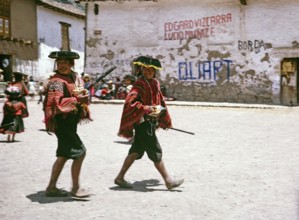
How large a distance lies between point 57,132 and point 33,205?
29.2 inches

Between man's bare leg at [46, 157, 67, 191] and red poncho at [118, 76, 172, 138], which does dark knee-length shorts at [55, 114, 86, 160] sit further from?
red poncho at [118, 76, 172, 138]

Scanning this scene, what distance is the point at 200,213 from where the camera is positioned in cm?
412

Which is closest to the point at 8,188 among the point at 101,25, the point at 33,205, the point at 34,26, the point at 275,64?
the point at 33,205

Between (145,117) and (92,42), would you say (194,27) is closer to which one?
(92,42)

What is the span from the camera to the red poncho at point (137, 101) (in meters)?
5.06

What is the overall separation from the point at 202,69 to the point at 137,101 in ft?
52.6

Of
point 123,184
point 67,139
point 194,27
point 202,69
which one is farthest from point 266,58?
point 67,139

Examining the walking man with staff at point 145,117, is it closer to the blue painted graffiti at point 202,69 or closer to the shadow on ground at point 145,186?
the shadow on ground at point 145,186

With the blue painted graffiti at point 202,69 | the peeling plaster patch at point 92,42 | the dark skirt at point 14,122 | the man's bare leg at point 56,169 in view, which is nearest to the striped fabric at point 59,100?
the man's bare leg at point 56,169

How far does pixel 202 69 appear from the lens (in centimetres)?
2083

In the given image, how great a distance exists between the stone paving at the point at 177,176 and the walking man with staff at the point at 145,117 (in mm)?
252

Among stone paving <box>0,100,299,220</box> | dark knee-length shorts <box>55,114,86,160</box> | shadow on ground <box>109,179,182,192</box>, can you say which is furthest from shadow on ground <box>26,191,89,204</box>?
shadow on ground <box>109,179,182,192</box>

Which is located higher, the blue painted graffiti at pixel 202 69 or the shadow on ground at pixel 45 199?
the blue painted graffiti at pixel 202 69

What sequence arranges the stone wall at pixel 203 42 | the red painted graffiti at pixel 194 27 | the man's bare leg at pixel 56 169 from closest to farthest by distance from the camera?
1. the man's bare leg at pixel 56 169
2. the stone wall at pixel 203 42
3. the red painted graffiti at pixel 194 27
